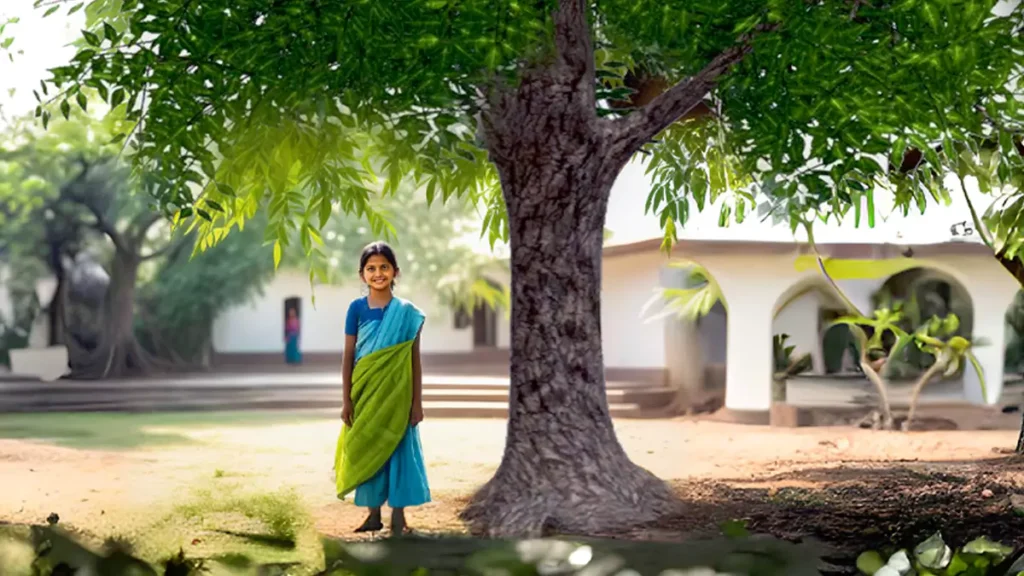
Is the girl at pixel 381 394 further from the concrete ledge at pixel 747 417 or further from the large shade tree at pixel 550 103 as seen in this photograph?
the concrete ledge at pixel 747 417

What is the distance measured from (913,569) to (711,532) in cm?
481

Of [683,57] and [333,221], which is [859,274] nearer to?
[683,57]

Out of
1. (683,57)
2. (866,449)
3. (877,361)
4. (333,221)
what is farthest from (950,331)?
(333,221)

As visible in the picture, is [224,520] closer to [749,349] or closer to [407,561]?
[407,561]

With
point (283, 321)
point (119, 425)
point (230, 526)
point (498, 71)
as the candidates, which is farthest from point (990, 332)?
point (283, 321)

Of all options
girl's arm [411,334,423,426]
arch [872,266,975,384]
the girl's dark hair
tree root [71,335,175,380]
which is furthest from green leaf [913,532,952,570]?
tree root [71,335,175,380]

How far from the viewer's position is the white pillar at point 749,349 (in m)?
14.6

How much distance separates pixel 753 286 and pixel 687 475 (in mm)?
4847

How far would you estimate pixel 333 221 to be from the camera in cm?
2503

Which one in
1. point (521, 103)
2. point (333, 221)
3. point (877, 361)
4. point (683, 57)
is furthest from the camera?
point (333, 221)

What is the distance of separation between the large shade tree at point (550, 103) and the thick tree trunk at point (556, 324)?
0.4 inches

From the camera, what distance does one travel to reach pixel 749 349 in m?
14.6

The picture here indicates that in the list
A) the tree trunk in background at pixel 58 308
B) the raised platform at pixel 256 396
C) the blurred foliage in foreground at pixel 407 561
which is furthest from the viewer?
the tree trunk in background at pixel 58 308

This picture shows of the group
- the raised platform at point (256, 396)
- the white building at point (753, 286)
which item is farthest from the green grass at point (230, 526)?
the raised platform at point (256, 396)
